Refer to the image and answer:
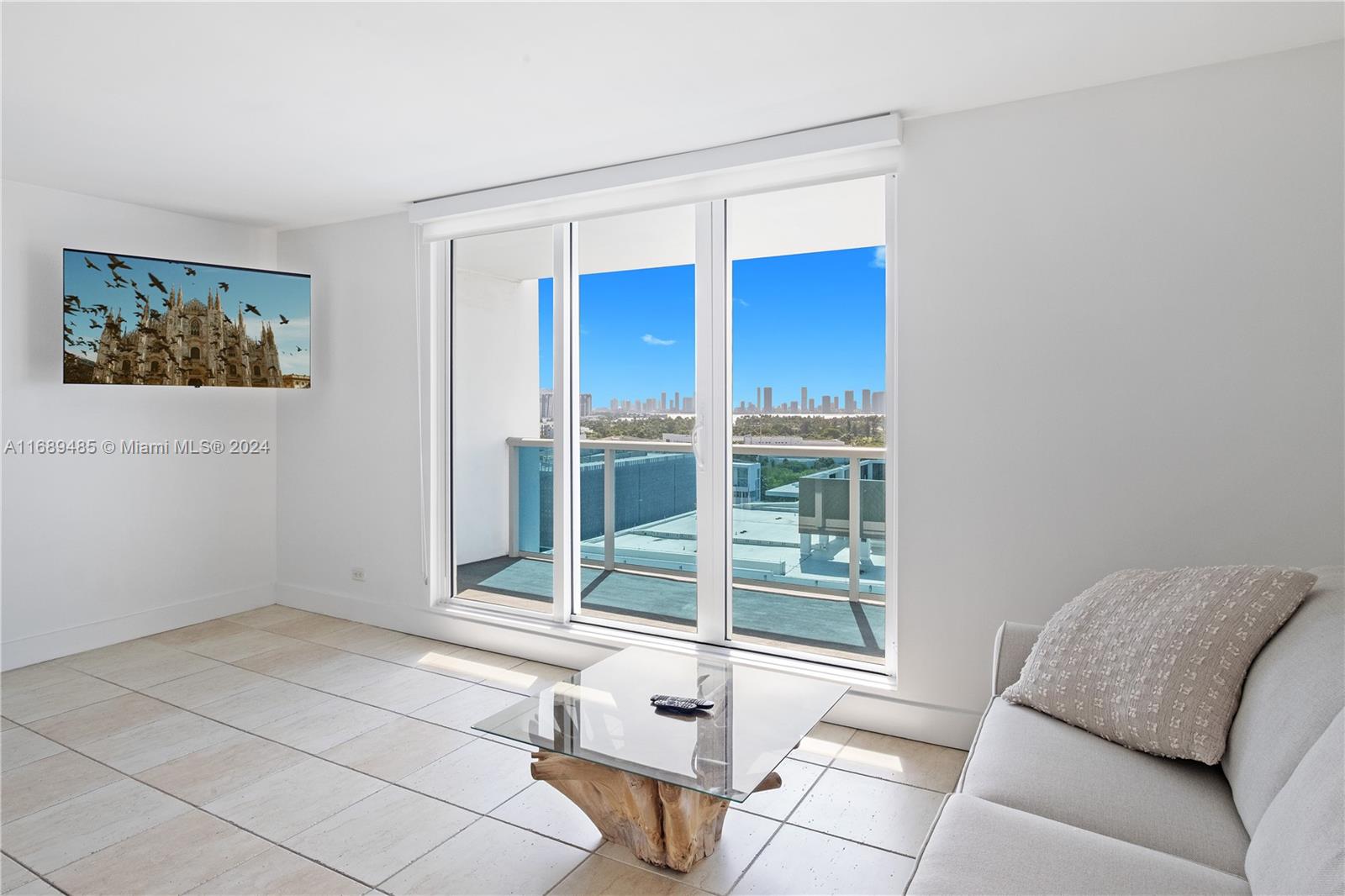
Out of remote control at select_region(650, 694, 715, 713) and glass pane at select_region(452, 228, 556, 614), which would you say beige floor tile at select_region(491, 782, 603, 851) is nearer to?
remote control at select_region(650, 694, 715, 713)

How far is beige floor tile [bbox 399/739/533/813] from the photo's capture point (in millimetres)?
2574

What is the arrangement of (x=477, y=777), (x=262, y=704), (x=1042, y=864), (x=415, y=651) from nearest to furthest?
1. (x=1042, y=864)
2. (x=477, y=777)
3. (x=262, y=704)
4. (x=415, y=651)

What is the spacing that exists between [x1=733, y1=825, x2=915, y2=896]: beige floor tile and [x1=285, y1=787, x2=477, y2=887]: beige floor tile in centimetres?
95

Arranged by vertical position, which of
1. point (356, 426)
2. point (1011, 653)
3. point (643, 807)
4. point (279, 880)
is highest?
point (356, 426)

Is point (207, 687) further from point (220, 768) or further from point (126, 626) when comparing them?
point (126, 626)

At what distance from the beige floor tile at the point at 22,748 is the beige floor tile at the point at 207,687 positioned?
46cm

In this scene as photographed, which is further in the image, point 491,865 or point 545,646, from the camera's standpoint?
point 545,646

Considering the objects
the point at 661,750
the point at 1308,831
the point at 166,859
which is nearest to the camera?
the point at 1308,831

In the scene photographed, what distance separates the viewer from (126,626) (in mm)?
4297

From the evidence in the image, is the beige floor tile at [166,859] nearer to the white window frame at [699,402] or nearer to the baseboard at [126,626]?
the white window frame at [699,402]

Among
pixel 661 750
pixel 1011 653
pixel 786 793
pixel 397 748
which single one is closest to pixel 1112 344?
pixel 1011 653

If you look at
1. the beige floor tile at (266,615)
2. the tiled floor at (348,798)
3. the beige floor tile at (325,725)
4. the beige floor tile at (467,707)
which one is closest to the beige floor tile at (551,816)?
the tiled floor at (348,798)

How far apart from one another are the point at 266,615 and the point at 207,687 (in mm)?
1261

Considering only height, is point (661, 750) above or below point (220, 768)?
above
